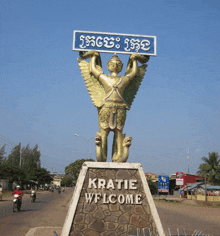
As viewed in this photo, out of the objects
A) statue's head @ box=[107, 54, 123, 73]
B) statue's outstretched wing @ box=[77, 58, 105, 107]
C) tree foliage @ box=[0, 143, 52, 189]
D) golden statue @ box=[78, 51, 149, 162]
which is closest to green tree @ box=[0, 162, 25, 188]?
tree foliage @ box=[0, 143, 52, 189]

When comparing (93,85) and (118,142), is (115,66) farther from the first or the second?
(118,142)

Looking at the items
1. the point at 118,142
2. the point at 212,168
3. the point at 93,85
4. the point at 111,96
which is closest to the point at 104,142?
the point at 118,142

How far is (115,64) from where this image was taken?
22.0 feet

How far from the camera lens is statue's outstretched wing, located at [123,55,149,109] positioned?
6.85m

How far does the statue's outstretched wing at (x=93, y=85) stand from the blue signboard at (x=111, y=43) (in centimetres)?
39

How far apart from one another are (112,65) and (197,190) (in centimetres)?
2737

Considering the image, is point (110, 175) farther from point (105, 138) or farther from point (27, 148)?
point (27, 148)

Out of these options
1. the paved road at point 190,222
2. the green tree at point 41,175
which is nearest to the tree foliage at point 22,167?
the green tree at point 41,175

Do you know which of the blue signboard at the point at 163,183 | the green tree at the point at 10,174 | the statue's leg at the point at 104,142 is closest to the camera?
the statue's leg at the point at 104,142

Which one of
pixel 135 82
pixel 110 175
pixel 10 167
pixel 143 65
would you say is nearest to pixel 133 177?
pixel 110 175

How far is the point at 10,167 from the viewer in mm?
28156

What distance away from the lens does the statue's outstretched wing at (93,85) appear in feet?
21.7

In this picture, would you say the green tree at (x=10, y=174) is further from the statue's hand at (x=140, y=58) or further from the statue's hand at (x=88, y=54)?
the statue's hand at (x=140, y=58)

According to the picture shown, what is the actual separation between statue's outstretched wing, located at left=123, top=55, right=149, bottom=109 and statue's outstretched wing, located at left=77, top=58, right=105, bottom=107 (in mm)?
591
